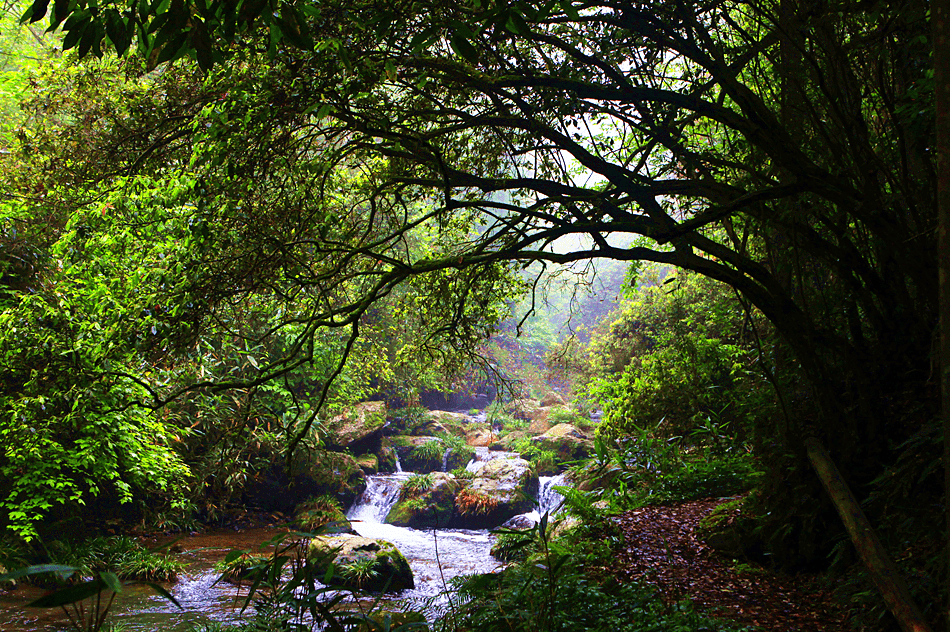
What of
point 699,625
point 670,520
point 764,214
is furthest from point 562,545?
point 764,214

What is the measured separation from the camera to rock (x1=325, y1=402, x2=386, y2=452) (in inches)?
603

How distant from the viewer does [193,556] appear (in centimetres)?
966

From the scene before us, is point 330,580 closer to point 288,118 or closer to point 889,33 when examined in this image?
point 288,118

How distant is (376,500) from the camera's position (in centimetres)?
1409

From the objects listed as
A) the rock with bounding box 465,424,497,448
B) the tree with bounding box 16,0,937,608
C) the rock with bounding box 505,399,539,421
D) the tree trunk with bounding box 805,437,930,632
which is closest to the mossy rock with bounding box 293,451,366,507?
the rock with bounding box 465,424,497,448

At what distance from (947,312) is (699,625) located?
8.79ft

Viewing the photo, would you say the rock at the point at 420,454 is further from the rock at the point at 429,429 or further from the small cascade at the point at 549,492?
the small cascade at the point at 549,492

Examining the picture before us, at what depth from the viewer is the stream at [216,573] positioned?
6.53m

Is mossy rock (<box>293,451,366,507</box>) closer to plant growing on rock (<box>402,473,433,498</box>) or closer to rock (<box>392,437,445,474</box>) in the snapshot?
plant growing on rock (<box>402,473,433,498</box>)

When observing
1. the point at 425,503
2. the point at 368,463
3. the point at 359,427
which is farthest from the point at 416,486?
the point at 359,427

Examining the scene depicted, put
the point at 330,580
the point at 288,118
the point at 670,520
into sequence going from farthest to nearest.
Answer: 1. the point at 670,520
2. the point at 288,118
3. the point at 330,580

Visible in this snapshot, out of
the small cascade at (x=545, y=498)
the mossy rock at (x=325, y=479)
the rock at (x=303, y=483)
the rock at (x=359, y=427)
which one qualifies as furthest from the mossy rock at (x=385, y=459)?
the small cascade at (x=545, y=498)

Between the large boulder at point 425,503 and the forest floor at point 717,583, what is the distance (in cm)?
735

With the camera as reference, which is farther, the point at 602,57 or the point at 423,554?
the point at 423,554
